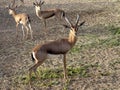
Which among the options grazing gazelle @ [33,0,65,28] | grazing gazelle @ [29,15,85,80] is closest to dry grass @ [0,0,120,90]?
grazing gazelle @ [29,15,85,80]

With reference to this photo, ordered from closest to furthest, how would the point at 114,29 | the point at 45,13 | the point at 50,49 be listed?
the point at 50,49, the point at 114,29, the point at 45,13

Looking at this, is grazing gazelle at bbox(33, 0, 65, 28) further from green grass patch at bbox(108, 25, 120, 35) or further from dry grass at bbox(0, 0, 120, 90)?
green grass patch at bbox(108, 25, 120, 35)

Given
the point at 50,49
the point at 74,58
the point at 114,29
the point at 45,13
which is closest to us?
Result: the point at 50,49

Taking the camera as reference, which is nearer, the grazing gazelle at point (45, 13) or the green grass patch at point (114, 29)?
the green grass patch at point (114, 29)

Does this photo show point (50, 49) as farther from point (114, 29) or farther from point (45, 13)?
point (45, 13)

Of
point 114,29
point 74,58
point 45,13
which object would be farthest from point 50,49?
point 45,13

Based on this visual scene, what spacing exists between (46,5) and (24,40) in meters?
6.47

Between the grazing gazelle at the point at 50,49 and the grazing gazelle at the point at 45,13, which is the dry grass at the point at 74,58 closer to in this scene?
the grazing gazelle at the point at 50,49

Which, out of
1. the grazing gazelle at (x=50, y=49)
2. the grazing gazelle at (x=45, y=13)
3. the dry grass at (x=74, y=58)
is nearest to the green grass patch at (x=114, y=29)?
the dry grass at (x=74, y=58)

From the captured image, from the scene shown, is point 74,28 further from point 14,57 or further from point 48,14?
Answer: point 48,14

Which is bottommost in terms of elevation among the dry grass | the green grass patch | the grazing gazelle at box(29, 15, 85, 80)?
the dry grass

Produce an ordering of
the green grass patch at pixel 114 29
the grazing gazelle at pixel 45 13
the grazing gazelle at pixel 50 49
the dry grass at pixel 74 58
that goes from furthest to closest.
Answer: the grazing gazelle at pixel 45 13 → the green grass patch at pixel 114 29 → the dry grass at pixel 74 58 → the grazing gazelle at pixel 50 49

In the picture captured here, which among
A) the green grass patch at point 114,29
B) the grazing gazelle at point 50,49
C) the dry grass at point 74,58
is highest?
the grazing gazelle at point 50,49

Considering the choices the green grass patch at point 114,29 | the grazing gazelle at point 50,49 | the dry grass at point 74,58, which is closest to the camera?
the grazing gazelle at point 50,49
